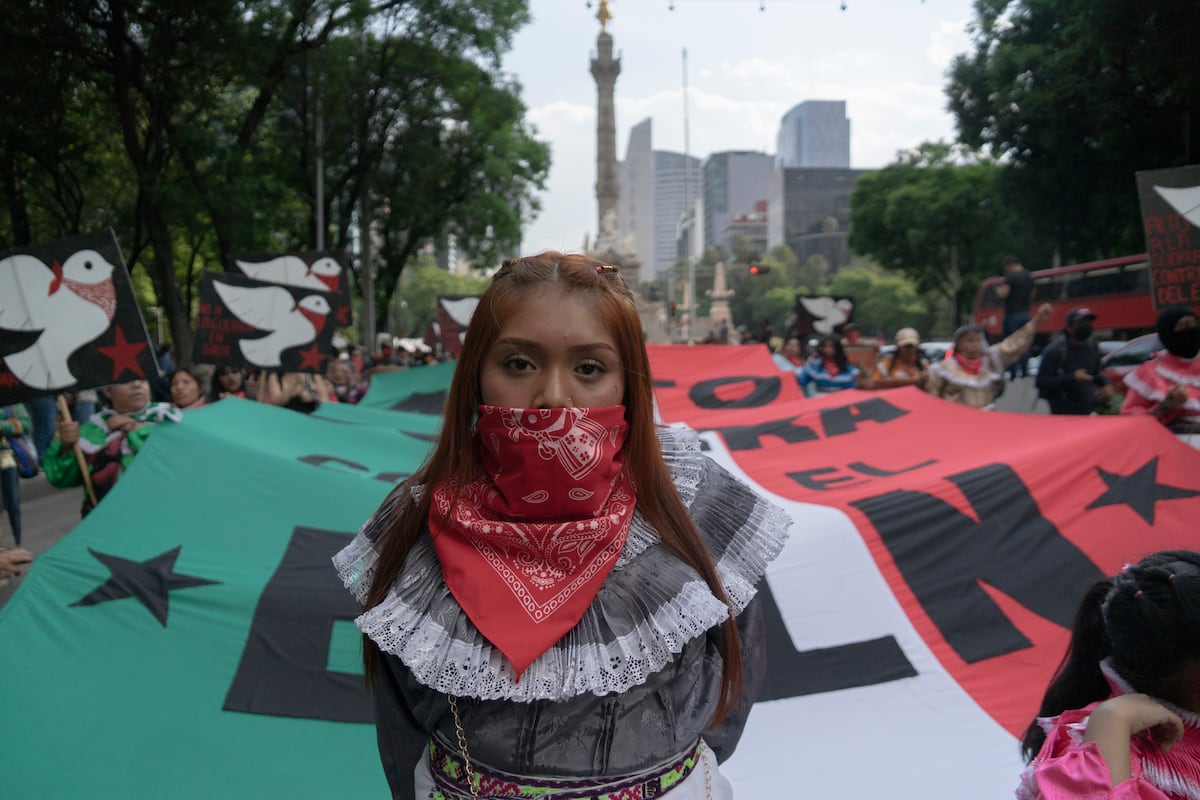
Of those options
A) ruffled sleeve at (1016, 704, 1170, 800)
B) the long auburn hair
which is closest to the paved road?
the long auburn hair

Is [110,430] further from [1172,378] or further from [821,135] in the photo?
[821,135]

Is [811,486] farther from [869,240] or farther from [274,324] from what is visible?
[869,240]

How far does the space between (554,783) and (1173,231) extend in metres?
5.57

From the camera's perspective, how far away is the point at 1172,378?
502cm

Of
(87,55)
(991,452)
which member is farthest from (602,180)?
(991,452)

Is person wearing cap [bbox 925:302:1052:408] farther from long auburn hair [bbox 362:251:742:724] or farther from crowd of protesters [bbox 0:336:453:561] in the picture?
long auburn hair [bbox 362:251:742:724]

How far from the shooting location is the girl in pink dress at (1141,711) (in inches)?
62.9

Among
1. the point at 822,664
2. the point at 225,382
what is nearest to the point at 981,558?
the point at 822,664

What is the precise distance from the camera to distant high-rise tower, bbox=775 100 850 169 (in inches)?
6811

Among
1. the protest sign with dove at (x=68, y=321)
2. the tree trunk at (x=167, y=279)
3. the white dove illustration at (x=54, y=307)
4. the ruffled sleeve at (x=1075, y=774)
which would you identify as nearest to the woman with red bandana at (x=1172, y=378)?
the ruffled sleeve at (x=1075, y=774)

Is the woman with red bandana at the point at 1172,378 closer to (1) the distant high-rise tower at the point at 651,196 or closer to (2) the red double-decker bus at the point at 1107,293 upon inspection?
(2) the red double-decker bus at the point at 1107,293

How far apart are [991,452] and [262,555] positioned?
11.0ft

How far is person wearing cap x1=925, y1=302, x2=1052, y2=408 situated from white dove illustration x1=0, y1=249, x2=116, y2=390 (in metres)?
5.47

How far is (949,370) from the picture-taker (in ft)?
22.4
